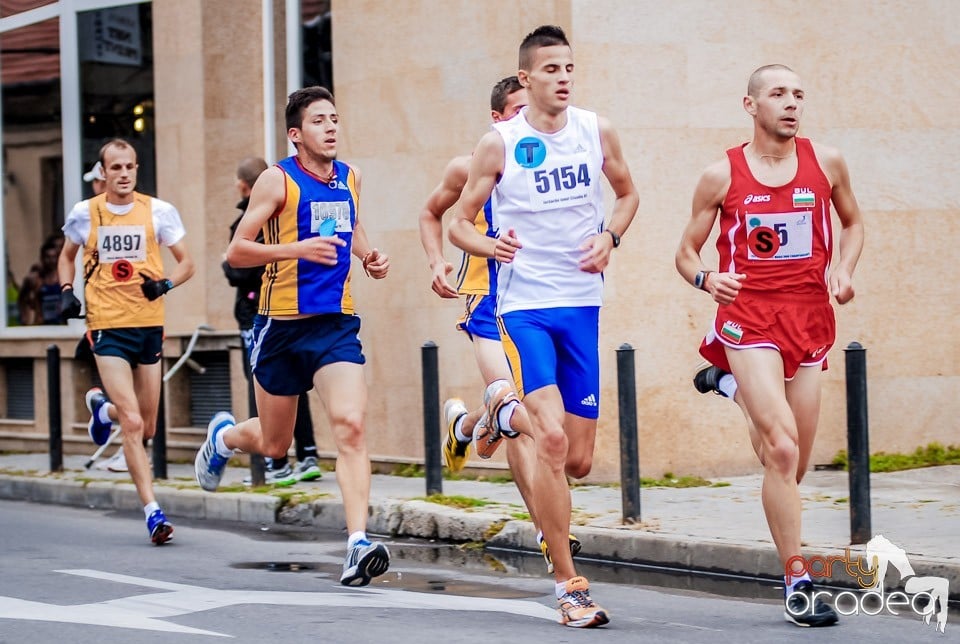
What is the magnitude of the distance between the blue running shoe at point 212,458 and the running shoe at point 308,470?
2.49m

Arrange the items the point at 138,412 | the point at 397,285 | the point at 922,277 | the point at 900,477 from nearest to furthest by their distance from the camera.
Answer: the point at 138,412 < the point at 900,477 < the point at 922,277 < the point at 397,285

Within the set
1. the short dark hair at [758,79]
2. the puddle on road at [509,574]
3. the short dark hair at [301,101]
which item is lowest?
the puddle on road at [509,574]

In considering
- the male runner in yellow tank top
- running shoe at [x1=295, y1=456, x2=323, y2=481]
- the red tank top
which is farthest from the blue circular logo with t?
running shoe at [x1=295, y1=456, x2=323, y2=481]

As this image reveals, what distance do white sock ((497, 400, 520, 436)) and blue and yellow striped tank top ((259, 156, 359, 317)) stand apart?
983 millimetres

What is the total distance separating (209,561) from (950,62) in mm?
6507

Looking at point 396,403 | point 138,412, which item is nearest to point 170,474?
point 396,403

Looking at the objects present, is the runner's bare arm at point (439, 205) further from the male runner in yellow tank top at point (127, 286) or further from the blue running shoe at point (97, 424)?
the blue running shoe at point (97, 424)

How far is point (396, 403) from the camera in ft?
39.4

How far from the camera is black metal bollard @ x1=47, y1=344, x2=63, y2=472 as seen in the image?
489 inches

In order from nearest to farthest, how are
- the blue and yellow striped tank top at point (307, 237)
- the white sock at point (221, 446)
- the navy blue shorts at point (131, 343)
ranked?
the blue and yellow striped tank top at point (307, 237)
the white sock at point (221, 446)
the navy blue shorts at point (131, 343)

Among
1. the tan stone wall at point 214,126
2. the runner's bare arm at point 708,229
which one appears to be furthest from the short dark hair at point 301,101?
the tan stone wall at point 214,126

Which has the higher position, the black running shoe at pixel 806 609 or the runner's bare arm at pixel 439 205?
the runner's bare arm at pixel 439 205

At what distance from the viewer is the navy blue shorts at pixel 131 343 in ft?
31.1

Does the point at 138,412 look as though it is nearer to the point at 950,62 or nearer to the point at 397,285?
the point at 397,285
